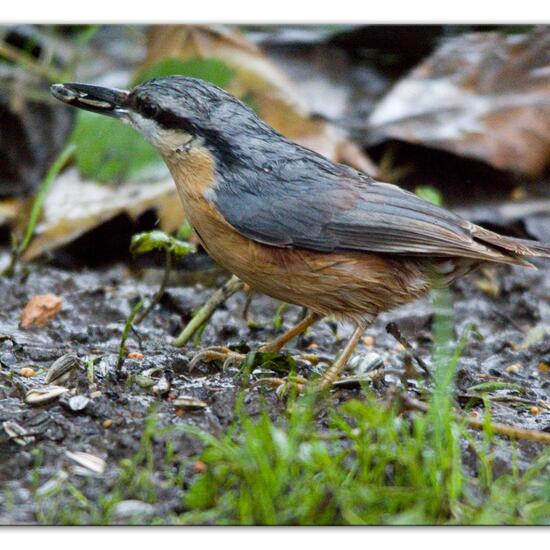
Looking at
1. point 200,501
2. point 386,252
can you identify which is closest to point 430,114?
point 386,252

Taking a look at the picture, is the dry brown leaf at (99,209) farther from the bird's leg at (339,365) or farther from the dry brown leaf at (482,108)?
the bird's leg at (339,365)

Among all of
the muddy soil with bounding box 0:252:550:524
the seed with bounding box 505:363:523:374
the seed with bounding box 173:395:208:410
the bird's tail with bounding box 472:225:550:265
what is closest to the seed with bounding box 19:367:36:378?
the muddy soil with bounding box 0:252:550:524

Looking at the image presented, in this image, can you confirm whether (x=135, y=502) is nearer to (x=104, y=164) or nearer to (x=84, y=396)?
(x=84, y=396)

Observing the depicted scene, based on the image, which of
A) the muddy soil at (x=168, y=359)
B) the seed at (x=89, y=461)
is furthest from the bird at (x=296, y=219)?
the seed at (x=89, y=461)

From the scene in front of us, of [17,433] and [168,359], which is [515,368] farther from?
[17,433]

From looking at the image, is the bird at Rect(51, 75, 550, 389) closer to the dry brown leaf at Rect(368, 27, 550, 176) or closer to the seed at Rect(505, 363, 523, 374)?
the seed at Rect(505, 363, 523, 374)

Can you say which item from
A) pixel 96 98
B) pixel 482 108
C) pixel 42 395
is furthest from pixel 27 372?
pixel 482 108

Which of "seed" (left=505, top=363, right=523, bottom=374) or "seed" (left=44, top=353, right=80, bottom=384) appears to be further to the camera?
"seed" (left=505, top=363, right=523, bottom=374)
